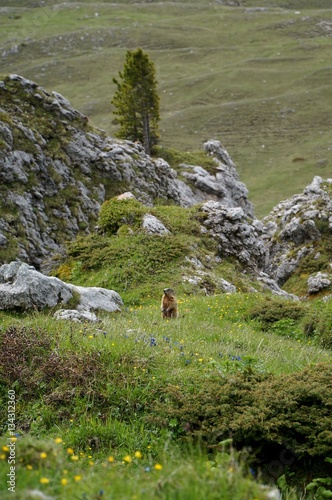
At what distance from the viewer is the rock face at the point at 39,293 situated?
13430 millimetres

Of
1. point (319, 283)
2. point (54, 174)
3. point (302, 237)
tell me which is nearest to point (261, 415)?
point (319, 283)

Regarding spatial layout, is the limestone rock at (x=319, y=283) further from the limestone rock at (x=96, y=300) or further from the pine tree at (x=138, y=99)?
the pine tree at (x=138, y=99)

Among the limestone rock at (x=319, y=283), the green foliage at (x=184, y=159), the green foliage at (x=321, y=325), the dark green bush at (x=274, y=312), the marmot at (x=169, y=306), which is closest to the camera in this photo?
the green foliage at (x=321, y=325)

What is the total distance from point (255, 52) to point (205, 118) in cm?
7010

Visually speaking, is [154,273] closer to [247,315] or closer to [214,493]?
[247,315]

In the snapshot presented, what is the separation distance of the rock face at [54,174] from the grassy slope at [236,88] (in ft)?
116

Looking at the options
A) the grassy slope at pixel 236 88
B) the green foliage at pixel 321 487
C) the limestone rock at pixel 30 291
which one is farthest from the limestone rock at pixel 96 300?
the grassy slope at pixel 236 88

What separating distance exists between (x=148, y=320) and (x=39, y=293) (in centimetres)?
293

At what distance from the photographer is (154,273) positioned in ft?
71.2

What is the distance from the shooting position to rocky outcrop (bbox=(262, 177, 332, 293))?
107 feet

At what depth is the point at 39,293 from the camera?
13.8 metres

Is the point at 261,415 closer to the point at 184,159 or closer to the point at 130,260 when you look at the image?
the point at 130,260

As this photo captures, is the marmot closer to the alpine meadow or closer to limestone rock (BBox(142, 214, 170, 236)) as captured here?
the alpine meadow

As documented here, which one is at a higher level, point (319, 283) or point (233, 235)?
point (233, 235)
